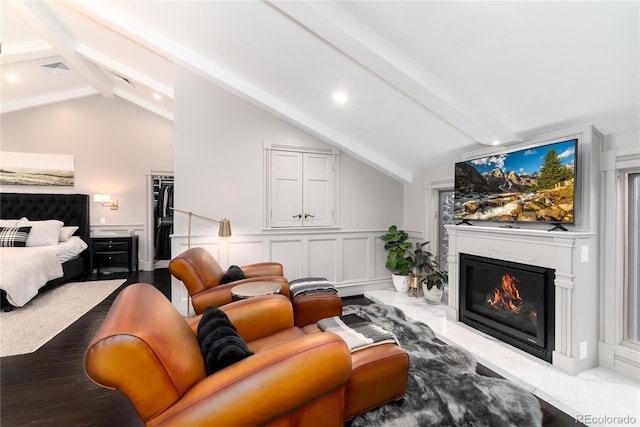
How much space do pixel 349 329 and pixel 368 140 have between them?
266cm

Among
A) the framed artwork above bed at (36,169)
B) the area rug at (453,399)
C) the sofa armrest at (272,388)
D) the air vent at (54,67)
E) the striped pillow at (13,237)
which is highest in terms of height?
the air vent at (54,67)

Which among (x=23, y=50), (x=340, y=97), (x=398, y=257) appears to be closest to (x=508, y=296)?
(x=398, y=257)

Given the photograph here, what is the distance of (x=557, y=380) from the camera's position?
2098 millimetres

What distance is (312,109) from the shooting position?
11.5 feet

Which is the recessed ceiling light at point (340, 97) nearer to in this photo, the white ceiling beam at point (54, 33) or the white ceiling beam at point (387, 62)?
the white ceiling beam at point (387, 62)

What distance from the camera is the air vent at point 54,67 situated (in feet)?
14.2

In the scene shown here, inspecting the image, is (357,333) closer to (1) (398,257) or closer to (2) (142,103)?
Result: (1) (398,257)

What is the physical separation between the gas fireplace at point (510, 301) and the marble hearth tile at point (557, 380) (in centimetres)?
12

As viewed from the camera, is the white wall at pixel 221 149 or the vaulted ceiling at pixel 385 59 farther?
the white wall at pixel 221 149

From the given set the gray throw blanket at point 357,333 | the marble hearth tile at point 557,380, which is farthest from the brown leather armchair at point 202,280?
the marble hearth tile at point 557,380

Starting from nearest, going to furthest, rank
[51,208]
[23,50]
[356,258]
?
[23,50], [356,258], [51,208]

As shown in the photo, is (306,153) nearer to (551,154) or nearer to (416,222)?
(416,222)

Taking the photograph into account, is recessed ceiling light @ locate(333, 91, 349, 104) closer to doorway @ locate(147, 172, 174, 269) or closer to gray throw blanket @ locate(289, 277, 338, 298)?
gray throw blanket @ locate(289, 277, 338, 298)

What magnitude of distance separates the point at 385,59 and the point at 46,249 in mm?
5530
